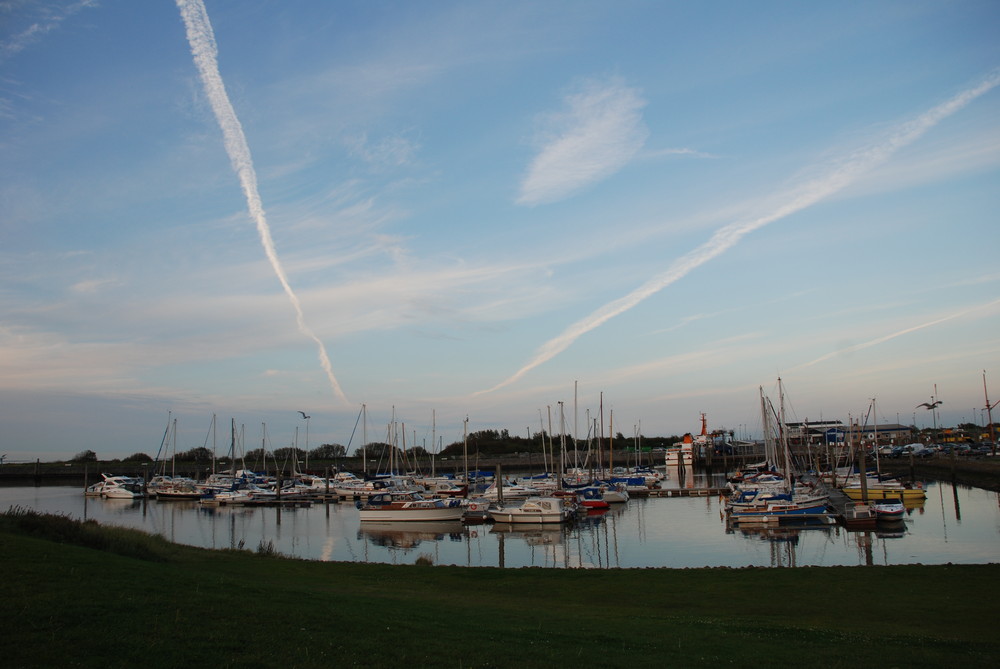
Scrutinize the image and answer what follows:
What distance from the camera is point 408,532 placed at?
52.4 meters

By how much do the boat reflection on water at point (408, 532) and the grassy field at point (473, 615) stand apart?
21960 mm

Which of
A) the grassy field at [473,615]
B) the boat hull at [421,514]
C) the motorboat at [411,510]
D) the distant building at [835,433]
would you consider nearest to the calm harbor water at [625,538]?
the boat hull at [421,514]

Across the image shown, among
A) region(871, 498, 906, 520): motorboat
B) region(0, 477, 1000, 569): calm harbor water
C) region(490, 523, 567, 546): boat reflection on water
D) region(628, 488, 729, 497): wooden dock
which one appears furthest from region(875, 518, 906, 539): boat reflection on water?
region(628, 488, 729, 497): wooden dock

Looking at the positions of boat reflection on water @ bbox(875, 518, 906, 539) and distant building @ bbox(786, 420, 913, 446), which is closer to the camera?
boat reflection on water @ bbox(875, 518, 906, 539)

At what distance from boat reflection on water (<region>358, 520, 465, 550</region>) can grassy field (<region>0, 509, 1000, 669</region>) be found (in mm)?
21960

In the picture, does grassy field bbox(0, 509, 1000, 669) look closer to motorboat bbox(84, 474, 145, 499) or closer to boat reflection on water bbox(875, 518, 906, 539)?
boat reflection on water bbox(875, 518, 906, 539)

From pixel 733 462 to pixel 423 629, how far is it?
12861cm

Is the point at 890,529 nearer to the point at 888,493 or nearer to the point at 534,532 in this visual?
the point at 888,493

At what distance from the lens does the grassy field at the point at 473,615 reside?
1085cm

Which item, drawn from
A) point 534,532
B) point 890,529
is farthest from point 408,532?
point 890,529

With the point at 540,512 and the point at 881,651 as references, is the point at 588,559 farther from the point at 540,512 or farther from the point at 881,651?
the point at 881,651

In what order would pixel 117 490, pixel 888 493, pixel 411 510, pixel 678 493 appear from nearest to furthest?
pixel 888 493
pixel 411 510
pixel 678 493
pixel 117 490

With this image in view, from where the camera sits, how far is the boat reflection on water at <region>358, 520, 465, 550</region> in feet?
155

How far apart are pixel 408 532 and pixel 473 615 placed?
36.9m
